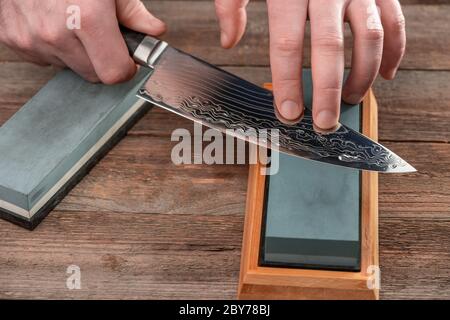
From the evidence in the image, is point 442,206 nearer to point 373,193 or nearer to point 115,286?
point 373,193

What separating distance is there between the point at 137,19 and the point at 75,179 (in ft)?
0.71

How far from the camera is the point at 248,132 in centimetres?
82

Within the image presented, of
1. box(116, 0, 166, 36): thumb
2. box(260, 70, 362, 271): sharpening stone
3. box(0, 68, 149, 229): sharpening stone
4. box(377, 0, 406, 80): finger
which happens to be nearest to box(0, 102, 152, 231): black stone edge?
box(0, 68, 149, 229): sharpening stone

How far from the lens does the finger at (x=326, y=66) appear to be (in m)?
0.74

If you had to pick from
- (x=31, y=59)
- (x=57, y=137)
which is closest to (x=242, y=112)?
(x=57, y=137)

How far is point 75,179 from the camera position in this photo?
86 cm

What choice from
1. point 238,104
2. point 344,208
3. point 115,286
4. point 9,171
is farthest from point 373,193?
point 9,171

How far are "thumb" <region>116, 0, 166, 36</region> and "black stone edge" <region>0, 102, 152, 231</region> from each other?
0.10 m

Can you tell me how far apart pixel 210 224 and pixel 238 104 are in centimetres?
15

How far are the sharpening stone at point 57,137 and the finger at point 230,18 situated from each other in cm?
12

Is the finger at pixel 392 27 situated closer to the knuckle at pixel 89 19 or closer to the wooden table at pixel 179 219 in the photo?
the wooden table at pixel 179 219

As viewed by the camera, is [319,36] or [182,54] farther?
[182,54]

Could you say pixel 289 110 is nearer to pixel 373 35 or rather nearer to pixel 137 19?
pixel 373 35
